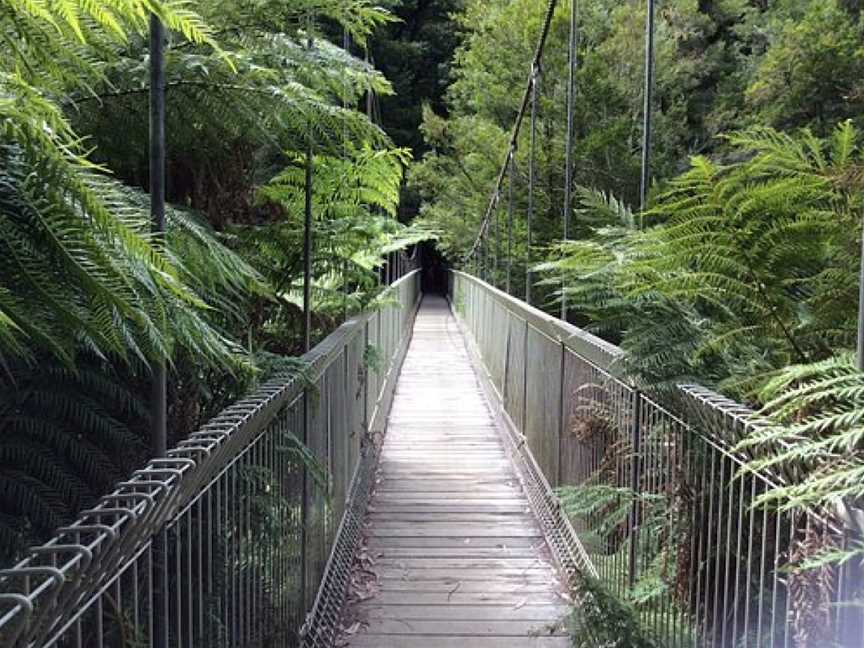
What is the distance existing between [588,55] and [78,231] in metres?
12.1

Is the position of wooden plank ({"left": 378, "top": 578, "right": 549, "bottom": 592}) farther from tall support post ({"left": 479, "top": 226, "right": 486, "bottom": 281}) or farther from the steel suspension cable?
tall support post ({"left": 479, "top": 226, "right": 486, "bottom": 281})

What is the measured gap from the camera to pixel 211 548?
57.3 inches

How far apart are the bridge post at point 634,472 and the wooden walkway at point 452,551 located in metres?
0.37

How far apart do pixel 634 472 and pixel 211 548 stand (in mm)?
1343

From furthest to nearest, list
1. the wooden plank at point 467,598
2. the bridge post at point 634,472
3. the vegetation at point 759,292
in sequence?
1. the wooden plank at point 467,598
2. the bridge post at point 634,472
3. the vegetation at point 759,292

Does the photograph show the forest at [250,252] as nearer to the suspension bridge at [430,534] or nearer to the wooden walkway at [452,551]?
the suspension bridge at [430,534]

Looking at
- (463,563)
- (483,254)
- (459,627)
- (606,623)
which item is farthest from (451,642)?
(483,254)

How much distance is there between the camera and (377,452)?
5.61m

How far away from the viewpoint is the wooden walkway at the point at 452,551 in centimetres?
306

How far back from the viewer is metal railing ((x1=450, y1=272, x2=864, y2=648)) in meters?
1.19

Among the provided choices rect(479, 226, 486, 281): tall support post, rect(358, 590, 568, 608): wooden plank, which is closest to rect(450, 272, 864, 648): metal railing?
rect(358, 590, 568, 608): wooden plank

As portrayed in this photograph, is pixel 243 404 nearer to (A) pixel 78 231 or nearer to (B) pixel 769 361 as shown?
(A) pixel 78 231

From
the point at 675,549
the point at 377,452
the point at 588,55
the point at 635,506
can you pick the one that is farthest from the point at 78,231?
the point at 588,55

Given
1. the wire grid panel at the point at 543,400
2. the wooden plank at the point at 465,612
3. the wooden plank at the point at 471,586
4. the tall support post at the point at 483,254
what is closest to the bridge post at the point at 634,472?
the wooden plank at the point at 465,612
